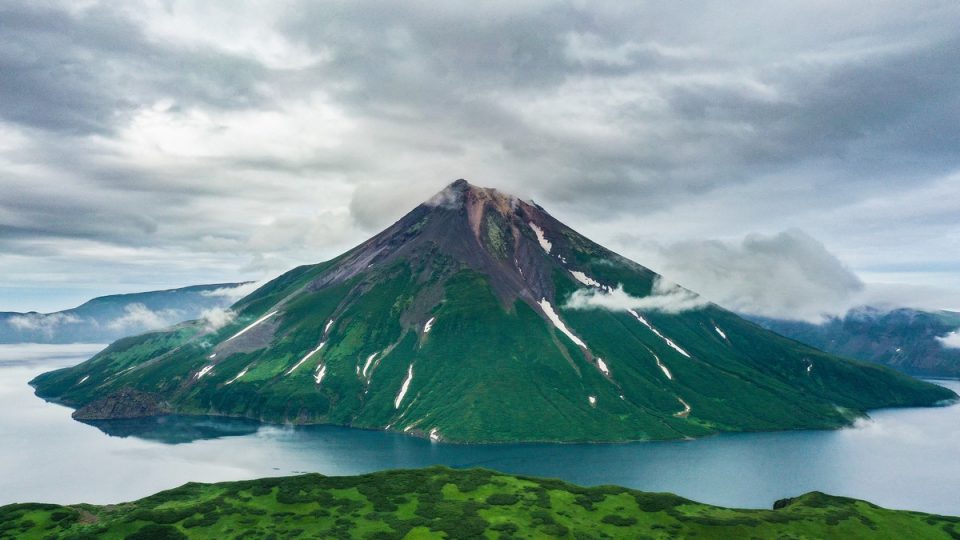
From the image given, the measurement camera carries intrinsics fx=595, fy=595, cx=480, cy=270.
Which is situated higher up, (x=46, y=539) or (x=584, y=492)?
(x=584, y=492)

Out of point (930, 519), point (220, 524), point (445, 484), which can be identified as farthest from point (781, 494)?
point (220, 524)

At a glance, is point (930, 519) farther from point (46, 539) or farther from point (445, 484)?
point (46, 539)

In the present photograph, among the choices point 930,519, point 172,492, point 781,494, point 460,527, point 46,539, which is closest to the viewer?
point 46,539

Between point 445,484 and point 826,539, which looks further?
point 445,484

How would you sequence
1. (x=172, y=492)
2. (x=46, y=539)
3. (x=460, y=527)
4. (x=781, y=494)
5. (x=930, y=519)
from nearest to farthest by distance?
1. (x=46, y=539)
2. (x=460, y=527)
3. (x=930, y=519)
4. (x=172, y=492)
5. (x=781, y=494)

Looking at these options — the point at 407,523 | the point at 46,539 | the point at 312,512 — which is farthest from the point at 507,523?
the point at 46,539

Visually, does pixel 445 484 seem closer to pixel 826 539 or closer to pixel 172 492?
pixel 172 492
